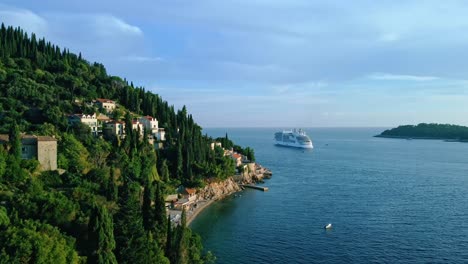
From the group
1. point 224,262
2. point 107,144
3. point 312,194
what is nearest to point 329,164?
point 312,194

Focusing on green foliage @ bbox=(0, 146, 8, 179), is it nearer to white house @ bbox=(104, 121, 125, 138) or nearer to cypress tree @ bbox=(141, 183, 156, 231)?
cypress tree @ bbox=(141, 183, 156, 231)

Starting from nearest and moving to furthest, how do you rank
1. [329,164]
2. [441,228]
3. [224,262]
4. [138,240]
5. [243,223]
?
[138,240], [224,262], [441,228], [243,223], [329,164]

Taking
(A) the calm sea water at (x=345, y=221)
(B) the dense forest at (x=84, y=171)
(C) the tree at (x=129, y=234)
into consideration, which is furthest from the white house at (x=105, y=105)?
(C) the tree at (x=129, y=234)

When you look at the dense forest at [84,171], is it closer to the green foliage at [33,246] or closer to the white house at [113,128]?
the green foliage at [33,246]

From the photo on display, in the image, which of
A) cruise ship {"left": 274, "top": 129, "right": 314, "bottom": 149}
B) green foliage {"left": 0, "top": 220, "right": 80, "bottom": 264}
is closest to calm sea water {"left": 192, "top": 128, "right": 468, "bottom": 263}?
green foliage {"left": 0, "top": 220, "right": 80, "bottom": 264}

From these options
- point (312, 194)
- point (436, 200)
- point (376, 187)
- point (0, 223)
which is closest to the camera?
point (0, 223)

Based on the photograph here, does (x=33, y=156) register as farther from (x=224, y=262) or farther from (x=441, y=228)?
(x=441, y=228)

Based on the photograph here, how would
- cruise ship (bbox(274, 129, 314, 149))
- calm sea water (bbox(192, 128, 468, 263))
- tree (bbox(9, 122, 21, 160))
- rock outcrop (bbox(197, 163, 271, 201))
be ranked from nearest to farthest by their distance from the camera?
1. calm sea water (bbox(192, 128, 468, 263))
2. tree (bbox(9, 122, 21, 160))
3. rock outcrop (bbox(197, 163, 271, 201))
4. cruise ship (bbox(274, 129, 314, 149))
